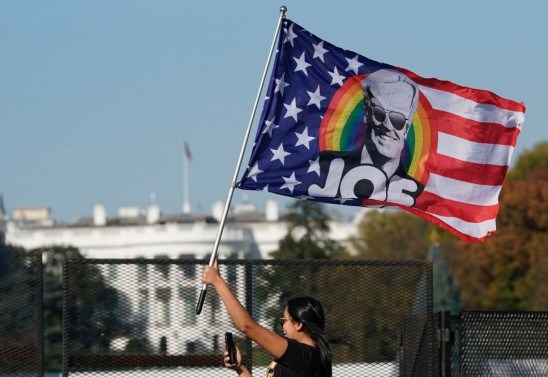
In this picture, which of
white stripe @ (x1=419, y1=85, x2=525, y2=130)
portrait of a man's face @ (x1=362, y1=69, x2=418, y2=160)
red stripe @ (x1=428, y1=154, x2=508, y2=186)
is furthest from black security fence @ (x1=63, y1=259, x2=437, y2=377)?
white stripe @ (x1=419, y1=85, x2=525, y2=130)

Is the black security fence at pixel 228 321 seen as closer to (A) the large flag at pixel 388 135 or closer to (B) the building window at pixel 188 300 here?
(B) the building window at pixel 188 300

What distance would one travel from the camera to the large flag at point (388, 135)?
11656mm

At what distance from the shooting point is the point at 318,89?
11.8m

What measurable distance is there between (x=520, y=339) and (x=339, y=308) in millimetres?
1610

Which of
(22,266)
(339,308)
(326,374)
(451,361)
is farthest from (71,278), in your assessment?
(326,374)

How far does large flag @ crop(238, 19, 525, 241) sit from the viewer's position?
11656mm

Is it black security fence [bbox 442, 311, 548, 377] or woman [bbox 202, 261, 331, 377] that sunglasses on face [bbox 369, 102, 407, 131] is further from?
woman [bbox 202, 261, 331, 377]

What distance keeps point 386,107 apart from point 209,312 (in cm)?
254

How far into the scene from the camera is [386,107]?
11844 millimetres

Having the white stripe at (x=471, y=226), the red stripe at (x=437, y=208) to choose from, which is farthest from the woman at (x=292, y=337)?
the white stripe at (x=471, y=226)

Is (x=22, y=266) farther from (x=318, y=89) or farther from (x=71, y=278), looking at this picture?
(x=318, y=89)

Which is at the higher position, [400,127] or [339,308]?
[400,127]

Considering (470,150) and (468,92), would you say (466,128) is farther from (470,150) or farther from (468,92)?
(468,92)

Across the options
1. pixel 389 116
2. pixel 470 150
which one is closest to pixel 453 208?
pixel 470 150
